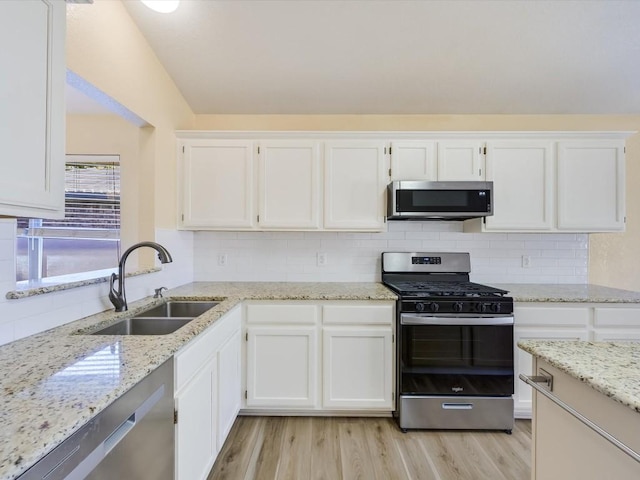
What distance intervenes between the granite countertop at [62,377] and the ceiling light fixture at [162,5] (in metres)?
1.75

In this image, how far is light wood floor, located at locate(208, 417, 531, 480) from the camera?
66.3 inches

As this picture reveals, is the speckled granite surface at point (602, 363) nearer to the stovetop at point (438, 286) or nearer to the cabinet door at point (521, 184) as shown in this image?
the stovetop at point (438, 286)

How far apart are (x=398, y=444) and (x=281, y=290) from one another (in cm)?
127

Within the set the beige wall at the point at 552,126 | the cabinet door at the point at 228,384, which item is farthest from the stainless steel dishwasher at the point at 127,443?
the beige wall at the point at 552,126

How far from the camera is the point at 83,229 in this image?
2885 millimetres

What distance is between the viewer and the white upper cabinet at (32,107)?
0.83 metres

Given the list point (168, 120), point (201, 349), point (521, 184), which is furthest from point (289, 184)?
point (521, 184)

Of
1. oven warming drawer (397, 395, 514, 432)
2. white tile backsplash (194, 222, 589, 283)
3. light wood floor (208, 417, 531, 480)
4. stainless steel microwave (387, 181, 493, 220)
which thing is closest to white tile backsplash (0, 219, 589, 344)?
white tile backsplash (194, 222, 589, 283)

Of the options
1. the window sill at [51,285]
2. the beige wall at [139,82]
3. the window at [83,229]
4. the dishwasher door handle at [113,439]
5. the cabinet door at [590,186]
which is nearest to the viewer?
the dishwasher door handle at [113,439]

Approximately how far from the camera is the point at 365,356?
212 centimetres

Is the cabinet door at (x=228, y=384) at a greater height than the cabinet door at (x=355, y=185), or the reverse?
the cabinet door at (x=355, y=185)

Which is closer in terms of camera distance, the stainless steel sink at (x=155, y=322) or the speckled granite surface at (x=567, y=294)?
the stainless steel sink at (x=155, y=322)

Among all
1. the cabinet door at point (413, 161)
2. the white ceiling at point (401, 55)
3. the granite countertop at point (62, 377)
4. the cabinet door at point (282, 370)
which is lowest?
the cabinet door at point (282, 370)

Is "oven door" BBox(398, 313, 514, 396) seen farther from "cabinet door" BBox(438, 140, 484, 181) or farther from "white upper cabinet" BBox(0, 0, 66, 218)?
"white upper cabinet" BBox(0, 0, 66, 218)
